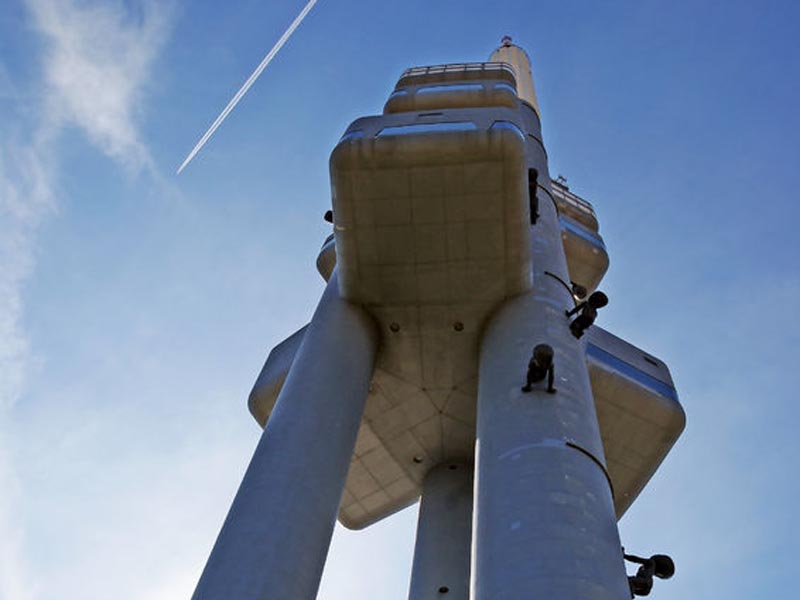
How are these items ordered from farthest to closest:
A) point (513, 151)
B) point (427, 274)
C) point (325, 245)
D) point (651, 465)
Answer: point (325, 245) < point (651, 465) < point (427, 274) < point (513, 151)

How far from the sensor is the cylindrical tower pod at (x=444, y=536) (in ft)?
44.2

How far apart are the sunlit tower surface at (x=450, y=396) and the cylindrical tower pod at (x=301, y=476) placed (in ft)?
0.09

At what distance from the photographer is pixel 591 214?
21922 mm

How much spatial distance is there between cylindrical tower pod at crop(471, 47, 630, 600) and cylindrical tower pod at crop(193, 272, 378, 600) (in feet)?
6.26

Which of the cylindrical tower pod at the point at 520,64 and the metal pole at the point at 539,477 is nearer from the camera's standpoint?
the metal pole at the point at 539,477

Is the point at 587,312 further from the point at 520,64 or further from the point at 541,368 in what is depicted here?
the point at 520,64

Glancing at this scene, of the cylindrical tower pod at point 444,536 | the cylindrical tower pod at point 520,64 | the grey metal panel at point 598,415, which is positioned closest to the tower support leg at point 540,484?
the grey metal panel at point 598,415

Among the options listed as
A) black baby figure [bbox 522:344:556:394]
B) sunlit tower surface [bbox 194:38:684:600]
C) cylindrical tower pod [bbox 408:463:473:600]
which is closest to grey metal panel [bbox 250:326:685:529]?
sunlit tower surface [bbox 194:38:684:600]

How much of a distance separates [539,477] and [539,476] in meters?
0.02

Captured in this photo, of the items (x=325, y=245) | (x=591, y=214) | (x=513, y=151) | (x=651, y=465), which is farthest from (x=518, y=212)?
(x=591, y=214)

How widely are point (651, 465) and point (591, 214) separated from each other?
27.5ft

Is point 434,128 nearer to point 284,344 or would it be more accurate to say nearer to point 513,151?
point 513,151

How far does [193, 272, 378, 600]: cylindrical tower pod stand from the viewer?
9.30m

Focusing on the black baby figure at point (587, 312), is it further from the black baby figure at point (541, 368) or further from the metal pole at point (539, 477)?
Answer: the black baby figure at point (541, 368)
